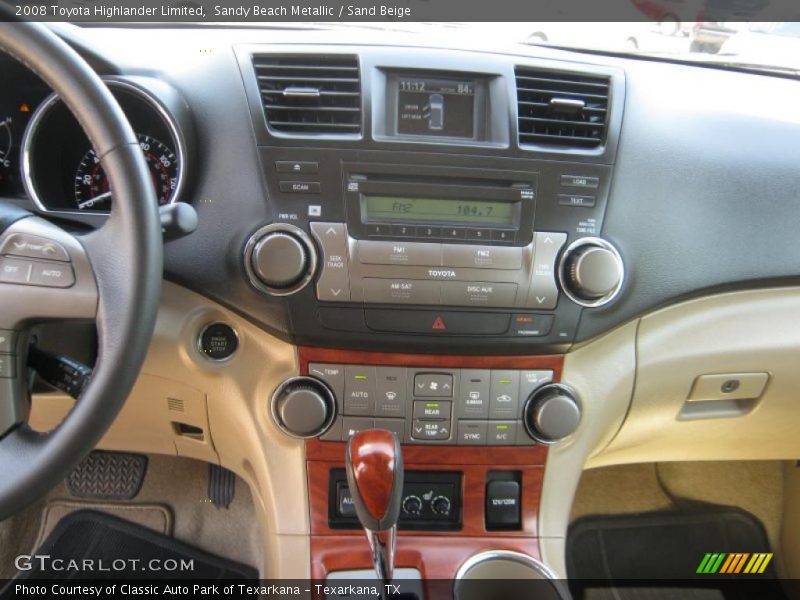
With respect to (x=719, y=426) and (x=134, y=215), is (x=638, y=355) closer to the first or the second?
(x=719, y=426)

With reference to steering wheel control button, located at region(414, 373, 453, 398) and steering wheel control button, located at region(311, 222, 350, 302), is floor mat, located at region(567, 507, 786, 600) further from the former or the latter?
steering wheel control button, located at region(311, 222, 350, 302)

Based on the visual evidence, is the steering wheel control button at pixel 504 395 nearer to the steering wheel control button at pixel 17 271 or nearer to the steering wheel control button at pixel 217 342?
the steering wheel control button at pixel 217 342

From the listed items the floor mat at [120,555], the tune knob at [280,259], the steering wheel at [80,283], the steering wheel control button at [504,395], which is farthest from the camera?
the floor mat at [120,555]

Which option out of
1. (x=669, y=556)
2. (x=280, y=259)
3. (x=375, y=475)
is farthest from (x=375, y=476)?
(x=669, y=556)

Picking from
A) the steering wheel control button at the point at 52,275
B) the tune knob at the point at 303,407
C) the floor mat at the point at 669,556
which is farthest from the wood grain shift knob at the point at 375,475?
the floor mat at the point at 669,556

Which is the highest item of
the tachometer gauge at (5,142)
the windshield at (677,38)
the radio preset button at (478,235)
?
the windshield at (677,38)

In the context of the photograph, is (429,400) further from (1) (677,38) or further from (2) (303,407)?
(1) (677,38)

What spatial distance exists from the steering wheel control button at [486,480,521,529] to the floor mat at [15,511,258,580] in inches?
30.4

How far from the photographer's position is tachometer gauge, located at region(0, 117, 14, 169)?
1275 mm

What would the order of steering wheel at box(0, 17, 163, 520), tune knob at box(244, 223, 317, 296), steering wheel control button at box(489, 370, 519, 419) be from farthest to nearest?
steering wheel control button at box(489, 370, 519, 419)
tune knob at box(244, 223, 317, 296)
steering wheel at box(0, 17, 163, 520)

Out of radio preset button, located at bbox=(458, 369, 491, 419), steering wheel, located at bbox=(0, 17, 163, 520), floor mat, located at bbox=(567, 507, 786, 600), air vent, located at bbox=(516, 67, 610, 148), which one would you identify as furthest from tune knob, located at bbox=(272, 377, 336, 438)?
floor mat, located at bbox=(567, 507, 786, 600)

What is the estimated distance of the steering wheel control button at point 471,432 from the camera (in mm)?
1261

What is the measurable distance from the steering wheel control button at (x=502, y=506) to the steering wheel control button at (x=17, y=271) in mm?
882

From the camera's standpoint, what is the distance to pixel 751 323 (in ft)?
4.47
